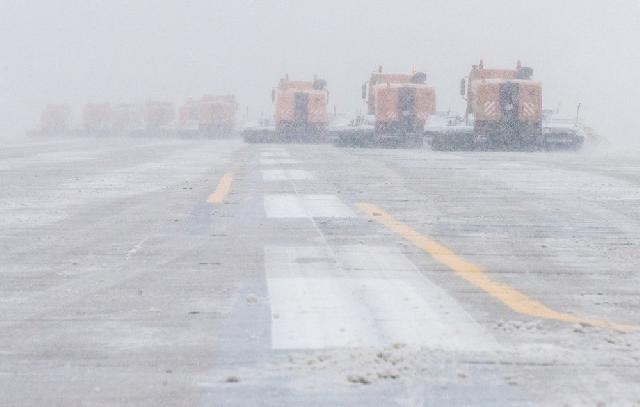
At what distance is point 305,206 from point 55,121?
73.3 metres

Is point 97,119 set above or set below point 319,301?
below

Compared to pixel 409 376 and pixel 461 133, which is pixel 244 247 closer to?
pixel 409 376

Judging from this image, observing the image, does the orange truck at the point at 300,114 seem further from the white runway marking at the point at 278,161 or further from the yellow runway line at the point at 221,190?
the yellow runway line at the point at 221,190

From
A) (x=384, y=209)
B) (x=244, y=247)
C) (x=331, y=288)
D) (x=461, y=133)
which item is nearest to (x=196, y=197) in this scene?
(x=384, y=209)

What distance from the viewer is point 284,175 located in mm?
19141

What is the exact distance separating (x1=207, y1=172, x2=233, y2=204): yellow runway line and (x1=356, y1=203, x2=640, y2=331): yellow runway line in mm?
3159

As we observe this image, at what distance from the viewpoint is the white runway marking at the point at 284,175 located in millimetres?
18234

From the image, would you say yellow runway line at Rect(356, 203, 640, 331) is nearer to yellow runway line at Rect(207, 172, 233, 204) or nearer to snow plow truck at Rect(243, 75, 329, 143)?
yellow runway line at Rect(207, 172, 233, 204)

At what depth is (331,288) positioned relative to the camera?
6.65 metres

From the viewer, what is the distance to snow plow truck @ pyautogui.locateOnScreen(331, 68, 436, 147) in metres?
40.8

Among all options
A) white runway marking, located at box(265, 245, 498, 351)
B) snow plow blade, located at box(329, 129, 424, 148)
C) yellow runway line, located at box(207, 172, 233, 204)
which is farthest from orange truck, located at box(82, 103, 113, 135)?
white runway marking, located at box(265, 245, 498, 351)

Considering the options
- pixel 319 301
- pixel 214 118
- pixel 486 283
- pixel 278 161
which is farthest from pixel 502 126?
pixel 214 118

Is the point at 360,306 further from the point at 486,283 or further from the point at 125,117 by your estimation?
the point at 125,117

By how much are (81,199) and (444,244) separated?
622 centimetres
